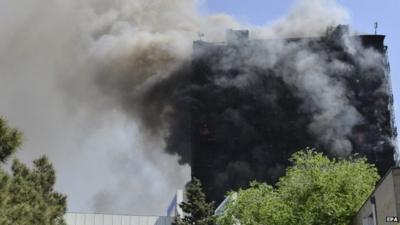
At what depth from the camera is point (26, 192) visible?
3641 centimetres

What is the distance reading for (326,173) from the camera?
133ft

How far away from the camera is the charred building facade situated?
123188mm

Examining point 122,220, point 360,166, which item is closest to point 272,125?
point 122,220

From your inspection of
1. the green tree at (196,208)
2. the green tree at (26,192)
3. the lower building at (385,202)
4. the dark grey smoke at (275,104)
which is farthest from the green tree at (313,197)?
the dark grey smoke at (275,104)

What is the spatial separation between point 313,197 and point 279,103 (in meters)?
89.4

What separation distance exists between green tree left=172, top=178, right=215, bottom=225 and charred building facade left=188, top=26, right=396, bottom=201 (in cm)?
5669

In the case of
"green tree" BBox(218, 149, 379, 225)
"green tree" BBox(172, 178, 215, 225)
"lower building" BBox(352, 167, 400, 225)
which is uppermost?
"green tree" BBox(172, 178, 215, 225)

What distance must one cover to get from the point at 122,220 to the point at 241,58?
41.7 meters

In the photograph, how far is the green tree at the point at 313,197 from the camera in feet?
128

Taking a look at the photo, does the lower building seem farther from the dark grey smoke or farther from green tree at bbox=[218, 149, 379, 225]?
the dark grey smoke

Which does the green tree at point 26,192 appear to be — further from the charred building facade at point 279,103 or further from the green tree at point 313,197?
the charred building facade at point 279,103

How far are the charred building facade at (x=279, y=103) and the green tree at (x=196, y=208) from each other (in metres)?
56.7

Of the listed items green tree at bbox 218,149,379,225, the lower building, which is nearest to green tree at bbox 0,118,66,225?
green tree at bbox 218,149,379,225

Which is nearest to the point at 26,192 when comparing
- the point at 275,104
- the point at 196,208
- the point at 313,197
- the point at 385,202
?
the point at 313,197
